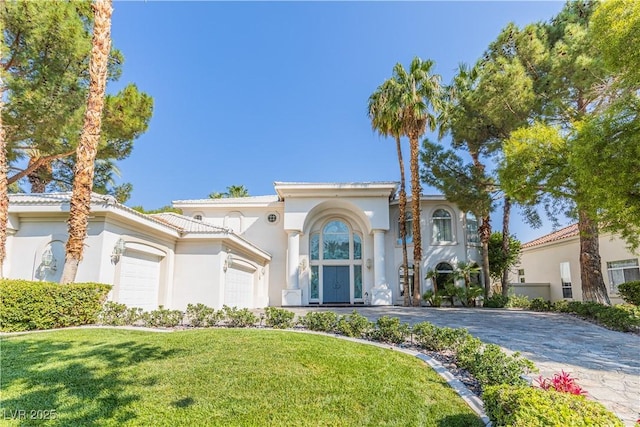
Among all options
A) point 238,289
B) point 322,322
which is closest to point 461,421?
point 322,322

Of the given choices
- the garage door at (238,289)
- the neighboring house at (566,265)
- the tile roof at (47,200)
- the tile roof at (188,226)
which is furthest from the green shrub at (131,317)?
the neighboring house at (566,265)

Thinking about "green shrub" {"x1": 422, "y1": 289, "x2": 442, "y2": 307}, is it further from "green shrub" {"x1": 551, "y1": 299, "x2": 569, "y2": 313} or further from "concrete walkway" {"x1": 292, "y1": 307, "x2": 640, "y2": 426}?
"concrete walkway" {"x1": 292, "y1": 307, "x2": 640, "y2": 426}

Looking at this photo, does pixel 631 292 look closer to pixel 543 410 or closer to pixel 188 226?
pixel 543 410

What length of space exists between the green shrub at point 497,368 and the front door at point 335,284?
15.3 metres

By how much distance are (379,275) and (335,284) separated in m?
2.90

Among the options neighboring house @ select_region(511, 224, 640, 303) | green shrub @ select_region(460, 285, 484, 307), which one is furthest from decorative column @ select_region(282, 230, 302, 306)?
neighboring house @ select_region(511, 224, 640, 303)

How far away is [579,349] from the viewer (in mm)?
7594

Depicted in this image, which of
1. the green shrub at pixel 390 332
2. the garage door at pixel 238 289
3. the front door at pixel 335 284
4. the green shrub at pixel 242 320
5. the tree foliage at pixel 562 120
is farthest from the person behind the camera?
the front door at pixel 335 284

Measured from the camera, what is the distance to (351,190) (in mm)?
19578

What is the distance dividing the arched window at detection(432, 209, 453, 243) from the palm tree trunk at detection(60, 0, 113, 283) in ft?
58.1

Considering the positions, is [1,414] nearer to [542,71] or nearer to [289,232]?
[289,232]

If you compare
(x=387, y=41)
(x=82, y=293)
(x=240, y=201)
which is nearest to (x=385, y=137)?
(x=387, y=41)

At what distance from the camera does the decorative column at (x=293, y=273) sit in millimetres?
19062

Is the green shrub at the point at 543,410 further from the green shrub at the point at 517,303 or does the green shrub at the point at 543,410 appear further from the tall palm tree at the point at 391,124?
the green shrub at the point at 517,303
